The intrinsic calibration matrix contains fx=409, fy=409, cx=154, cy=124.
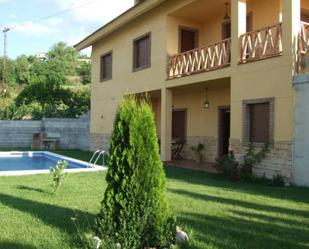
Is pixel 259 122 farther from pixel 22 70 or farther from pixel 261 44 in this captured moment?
pixel 22 70

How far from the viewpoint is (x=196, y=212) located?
6871 millimetres

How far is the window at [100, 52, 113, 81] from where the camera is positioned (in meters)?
20.9

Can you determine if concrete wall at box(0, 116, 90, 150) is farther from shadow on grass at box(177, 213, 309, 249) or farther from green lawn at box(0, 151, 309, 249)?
shadow on grass at box(177, 213, 309, 249)

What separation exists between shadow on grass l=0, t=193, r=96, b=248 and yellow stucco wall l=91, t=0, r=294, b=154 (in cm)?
348

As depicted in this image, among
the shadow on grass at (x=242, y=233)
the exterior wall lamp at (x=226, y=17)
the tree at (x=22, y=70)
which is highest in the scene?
the tree at (x=22, y=70)

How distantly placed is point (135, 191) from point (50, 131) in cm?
2139

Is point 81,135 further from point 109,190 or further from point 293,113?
point 109,190

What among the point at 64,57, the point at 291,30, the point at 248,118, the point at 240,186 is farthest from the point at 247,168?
the point at 64,57

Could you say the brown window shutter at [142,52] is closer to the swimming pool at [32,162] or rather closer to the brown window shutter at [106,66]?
the brown window shutter at [106,66]

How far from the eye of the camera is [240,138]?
38.5ft

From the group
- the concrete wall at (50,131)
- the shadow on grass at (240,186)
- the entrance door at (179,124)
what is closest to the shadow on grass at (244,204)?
the shadow on grass at (240,186)

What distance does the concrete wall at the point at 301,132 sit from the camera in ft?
32.1

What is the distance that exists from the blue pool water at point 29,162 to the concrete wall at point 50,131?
14.5ft

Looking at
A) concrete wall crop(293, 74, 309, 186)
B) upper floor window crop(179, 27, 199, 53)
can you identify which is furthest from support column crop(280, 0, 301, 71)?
upper floor window crop(179, 27, 199, 53)
